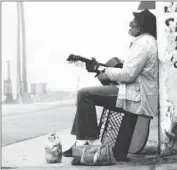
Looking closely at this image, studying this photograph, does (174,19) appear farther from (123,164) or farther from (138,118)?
(123,164)

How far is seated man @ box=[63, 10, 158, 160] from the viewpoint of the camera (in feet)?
14.9

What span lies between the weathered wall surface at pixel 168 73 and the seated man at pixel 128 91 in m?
0.08

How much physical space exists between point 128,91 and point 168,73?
1.55 ft

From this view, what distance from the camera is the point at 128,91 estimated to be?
180 inches

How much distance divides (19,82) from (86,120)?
2421 cm

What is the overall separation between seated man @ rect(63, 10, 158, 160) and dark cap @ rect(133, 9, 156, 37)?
71mm

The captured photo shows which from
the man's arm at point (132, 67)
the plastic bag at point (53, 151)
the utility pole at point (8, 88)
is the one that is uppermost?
the man's arm at point (132, 67)

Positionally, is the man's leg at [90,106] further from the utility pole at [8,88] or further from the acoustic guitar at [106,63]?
the utility pole at [8,88]

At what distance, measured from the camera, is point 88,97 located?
468 centimetres

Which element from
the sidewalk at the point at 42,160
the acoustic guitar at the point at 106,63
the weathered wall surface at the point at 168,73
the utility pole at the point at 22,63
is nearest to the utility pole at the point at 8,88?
the utility pole at the point at 22,63

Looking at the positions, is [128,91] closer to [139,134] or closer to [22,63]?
[139,134]

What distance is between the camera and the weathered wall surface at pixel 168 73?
4.73m

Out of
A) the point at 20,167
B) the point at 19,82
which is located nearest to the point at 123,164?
the point at 20,167

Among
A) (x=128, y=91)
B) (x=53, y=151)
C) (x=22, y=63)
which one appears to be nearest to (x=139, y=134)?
(x=128, y=91)
